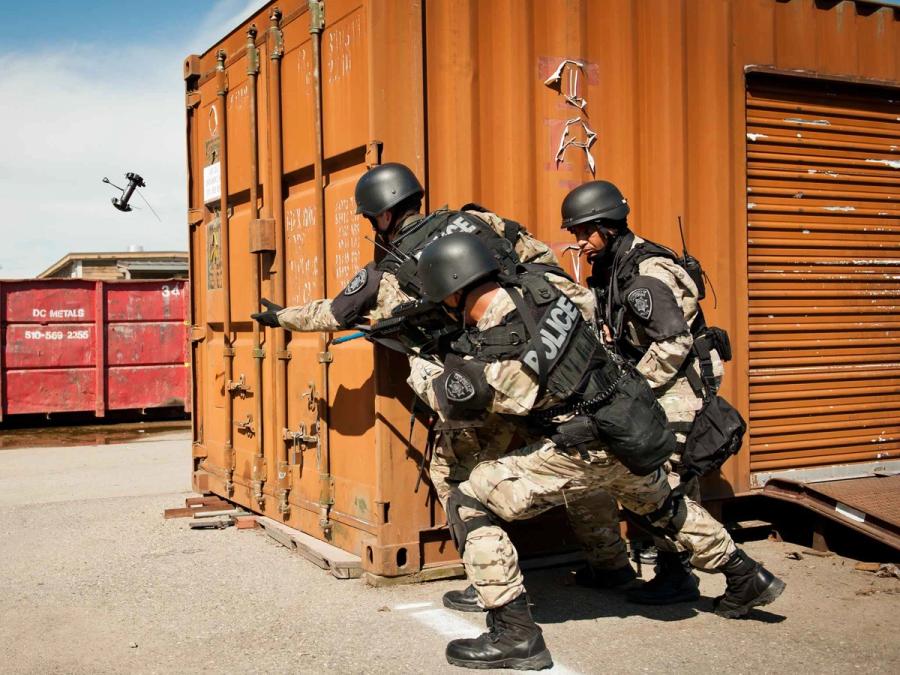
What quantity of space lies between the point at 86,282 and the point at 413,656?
11.2 m

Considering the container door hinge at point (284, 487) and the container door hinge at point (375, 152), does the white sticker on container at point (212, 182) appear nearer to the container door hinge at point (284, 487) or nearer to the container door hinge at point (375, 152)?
the container door hinge at point (284, 487)

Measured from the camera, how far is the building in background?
20.9 meters

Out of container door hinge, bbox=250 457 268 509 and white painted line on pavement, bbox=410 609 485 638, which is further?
container door hinge, bbox=250 457 268 509

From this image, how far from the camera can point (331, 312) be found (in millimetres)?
4367

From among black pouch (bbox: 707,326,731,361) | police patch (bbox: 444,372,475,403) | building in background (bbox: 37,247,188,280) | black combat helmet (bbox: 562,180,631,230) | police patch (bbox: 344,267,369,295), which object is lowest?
police patch (bbox: 444,372,475,403)

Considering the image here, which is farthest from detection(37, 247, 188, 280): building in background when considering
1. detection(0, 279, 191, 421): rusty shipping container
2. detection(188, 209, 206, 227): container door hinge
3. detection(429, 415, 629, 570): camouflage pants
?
detection(429, 415, 629, 570): camouflage pants

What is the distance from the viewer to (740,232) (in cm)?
558

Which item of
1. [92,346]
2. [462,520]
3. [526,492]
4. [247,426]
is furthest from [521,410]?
[92,346]

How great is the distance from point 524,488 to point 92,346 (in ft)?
36.5

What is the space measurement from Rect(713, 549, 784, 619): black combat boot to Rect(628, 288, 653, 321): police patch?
107 cm

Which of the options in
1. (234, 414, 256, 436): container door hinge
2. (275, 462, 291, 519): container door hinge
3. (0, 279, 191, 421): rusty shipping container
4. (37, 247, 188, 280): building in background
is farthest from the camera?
(37, 247, 188, 280): building in background

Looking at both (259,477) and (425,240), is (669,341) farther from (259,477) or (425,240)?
(259,477)

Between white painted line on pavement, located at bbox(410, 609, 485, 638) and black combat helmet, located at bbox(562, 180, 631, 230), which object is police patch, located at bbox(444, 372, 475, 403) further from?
black combat helmet, located at bbox(562, 180, 631, 230)

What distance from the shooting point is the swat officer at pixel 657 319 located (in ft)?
13.5
